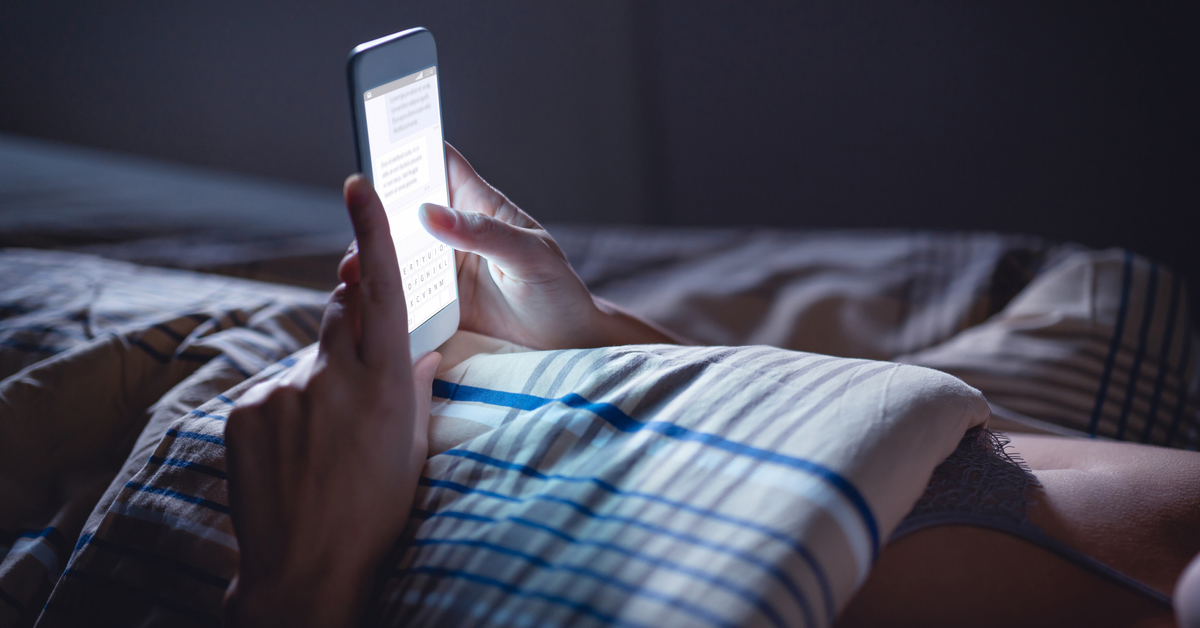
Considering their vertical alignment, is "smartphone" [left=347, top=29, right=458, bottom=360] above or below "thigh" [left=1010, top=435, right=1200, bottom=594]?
above

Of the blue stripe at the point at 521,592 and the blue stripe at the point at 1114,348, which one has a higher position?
the blue stripe at the point at 521,592

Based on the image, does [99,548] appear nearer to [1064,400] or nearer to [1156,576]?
[1156,576]

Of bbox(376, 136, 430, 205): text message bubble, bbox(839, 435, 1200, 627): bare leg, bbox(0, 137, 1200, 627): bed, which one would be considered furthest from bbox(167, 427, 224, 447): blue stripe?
bbox(839, 435, 1200, 627): bare leg

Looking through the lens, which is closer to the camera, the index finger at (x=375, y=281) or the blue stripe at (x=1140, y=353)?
the index finger at (x=375, y=281)

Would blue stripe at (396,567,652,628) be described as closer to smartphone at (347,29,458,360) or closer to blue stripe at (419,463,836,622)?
blue stripe at (419,463,836,622)

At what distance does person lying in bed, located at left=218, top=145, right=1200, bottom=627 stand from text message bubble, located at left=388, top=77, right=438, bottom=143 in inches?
4.2

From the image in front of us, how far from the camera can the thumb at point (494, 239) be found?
0.52 metres

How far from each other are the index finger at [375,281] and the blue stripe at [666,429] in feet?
0.28

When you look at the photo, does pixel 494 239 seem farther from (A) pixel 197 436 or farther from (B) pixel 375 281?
(A) pixel 197 436

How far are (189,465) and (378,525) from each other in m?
0.16

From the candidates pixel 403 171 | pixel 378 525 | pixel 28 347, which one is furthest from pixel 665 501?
pixel 28 347

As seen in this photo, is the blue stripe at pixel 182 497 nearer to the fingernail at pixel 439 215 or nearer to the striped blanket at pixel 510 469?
the striped blanket at pixel 510 469

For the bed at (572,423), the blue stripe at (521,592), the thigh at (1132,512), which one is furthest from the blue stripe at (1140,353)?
the blue stripe at (521,592)

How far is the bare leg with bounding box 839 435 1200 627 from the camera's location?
418 millimetres
